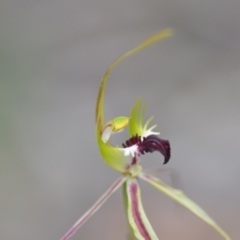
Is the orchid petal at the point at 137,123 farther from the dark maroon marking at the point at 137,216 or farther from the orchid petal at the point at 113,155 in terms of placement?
the dark maroon marking at the point at 137,216

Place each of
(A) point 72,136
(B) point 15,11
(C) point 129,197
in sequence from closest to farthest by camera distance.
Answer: (C) point 129,197 → (A) point 72,136 → (B) point 15,11

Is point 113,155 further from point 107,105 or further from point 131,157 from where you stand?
point 107,105

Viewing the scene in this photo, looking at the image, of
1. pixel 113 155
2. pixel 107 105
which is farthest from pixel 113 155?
pixel 107 105

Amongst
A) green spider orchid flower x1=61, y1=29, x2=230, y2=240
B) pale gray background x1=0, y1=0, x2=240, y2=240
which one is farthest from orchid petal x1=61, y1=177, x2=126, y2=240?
pale gray background x1=0, y1=0, x2=240, y2=240

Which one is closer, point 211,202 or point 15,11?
point 211,202

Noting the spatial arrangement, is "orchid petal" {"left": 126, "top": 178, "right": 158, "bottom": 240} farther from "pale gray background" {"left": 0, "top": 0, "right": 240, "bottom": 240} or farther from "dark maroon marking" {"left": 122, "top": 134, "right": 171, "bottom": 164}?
"pale gray background" {"left": 0, "top": 0, "right": 240, "bottom": 240}

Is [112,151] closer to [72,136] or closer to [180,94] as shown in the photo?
[72,136]

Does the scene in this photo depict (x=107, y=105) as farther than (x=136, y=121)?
Yes

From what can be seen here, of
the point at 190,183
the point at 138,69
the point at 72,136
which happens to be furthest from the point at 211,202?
the point at 138,69
